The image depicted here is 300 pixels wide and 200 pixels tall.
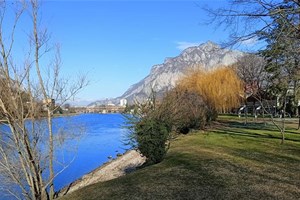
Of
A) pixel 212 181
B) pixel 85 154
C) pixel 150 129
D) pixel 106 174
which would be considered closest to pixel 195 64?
pixel 85 154

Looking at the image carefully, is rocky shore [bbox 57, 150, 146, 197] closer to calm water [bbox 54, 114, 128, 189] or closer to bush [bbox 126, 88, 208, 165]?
calm water [bbox 54, 114, 128, 189]

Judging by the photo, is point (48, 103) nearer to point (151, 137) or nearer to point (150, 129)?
point (150, 129)

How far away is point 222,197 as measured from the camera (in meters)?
7.28

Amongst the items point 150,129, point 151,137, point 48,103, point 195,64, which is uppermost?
point 195,64

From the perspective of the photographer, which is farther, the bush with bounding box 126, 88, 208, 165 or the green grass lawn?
the bush with bounding box 126, 88, 208, 165

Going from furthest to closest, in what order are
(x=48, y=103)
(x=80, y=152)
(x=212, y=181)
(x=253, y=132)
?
(x=80, y=152), (x=253, y=132), (x=48, y=103), (x=212, y=181)

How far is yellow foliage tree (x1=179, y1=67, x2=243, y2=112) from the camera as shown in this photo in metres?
41.4

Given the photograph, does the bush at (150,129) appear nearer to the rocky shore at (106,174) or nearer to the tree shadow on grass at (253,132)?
the rocky shore at (106,174)

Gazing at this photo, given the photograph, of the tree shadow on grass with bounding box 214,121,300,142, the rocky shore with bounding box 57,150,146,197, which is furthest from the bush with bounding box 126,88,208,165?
the tree shadow on grass with bounding box 214,121,300,142

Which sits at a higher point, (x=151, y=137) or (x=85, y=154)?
(x=151, y=137)

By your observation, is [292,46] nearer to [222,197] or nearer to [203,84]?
[222,197]

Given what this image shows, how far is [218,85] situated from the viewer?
43.5 meters

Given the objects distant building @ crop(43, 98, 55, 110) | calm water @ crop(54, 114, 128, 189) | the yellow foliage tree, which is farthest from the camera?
the yellow foliage tree

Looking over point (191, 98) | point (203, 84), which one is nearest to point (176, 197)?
point (191, 98)
